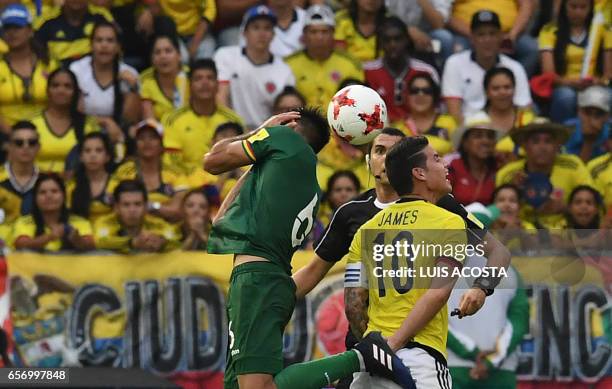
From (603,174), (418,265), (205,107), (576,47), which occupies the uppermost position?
(576,47)

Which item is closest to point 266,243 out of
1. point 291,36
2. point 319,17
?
point 319,17

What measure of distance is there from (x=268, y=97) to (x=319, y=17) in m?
0.95

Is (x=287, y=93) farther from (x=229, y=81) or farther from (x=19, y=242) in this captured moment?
(x=19, y=242)

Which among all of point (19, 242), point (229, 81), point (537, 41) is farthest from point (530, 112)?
point (19, 242)

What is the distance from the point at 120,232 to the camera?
506 inches

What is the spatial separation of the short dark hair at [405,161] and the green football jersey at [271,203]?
0.71 metres

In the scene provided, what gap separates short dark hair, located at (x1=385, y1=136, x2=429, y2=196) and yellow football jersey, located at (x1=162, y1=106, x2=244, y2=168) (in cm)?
576

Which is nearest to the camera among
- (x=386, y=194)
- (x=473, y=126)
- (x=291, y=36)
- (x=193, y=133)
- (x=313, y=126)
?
(x=313, y=126)

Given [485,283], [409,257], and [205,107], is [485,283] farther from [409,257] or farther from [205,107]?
[205,107]

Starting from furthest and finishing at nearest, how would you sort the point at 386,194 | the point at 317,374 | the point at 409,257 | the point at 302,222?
the point at 386,194, the point at 302,222, the point at 317,374, the point at 409,257

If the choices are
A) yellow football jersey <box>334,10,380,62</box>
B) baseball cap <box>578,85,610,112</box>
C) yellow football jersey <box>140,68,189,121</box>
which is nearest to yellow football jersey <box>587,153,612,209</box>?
baseball cap <box>578,85,610,112</box>

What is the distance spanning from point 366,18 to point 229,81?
158 centimetres

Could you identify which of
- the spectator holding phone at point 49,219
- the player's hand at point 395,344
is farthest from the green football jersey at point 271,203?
the spectator holding phone at point 49,219

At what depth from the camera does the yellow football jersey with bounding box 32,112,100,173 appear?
44.9 feet
